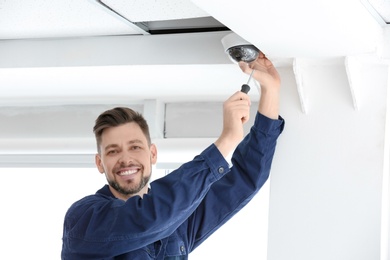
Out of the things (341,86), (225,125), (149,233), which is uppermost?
(341,86)

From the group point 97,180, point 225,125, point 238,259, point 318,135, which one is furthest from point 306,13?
point 97,180

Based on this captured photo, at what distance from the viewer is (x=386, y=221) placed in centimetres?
293

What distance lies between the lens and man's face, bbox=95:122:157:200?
293 cm

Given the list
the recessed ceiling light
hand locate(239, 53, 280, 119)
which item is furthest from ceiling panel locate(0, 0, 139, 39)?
the recessed ceiling light

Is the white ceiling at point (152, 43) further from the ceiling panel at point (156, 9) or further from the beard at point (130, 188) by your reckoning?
the beard at point (130, 188)

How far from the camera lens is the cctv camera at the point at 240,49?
289 cm

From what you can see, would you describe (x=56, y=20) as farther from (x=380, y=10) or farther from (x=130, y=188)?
(x=380, y=10)

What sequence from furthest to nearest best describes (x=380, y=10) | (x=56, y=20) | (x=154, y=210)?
(x=56, y=20) → (x=380, y=10) → (x=154, y=210)

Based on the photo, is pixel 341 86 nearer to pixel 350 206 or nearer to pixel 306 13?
pixel 350 206

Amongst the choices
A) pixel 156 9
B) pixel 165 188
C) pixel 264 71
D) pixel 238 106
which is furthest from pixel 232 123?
pixel 156 9

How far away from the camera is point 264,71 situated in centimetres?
298

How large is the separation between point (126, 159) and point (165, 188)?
36 centimetres

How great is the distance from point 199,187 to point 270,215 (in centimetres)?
51

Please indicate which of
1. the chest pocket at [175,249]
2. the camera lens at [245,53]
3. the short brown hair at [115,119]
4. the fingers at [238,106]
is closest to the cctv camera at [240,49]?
the camera lens at [245,53]
